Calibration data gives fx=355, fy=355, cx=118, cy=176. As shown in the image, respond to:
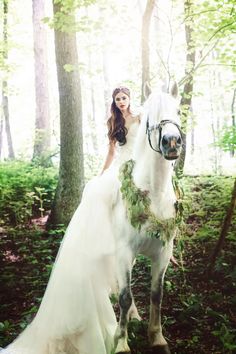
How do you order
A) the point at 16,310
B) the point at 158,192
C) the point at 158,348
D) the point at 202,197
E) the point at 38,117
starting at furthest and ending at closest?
the point at 38,117 < the point at 202,197 < the point at 16,310 < the point at 158,348 < the point at 158,192

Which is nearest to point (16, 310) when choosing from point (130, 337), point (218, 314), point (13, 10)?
point (130, 337)

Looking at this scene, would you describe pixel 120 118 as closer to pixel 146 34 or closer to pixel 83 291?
pixel 83 291

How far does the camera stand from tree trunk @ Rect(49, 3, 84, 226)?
6.88 m

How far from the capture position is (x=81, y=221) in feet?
13.1

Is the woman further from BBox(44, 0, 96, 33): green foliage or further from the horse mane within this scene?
BBox(44, 0, 96, 33): green foliage

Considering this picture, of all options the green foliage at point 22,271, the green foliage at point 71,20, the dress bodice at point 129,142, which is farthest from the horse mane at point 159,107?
the green foliage at point 71,20

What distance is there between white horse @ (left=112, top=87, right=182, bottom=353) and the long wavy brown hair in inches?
25.4

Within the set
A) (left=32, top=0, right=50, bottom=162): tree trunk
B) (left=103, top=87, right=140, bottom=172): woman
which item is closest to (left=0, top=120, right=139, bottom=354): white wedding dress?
(left=103, top=87, right=140, bottom=172): woman

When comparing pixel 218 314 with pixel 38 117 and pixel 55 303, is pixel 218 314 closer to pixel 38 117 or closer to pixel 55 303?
pixel 55 303

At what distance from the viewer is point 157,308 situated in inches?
151

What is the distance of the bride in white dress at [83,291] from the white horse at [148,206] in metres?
0.21

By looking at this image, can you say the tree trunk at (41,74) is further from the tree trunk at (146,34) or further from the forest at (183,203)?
the tree trunk at (146,34)

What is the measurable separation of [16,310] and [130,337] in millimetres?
1887

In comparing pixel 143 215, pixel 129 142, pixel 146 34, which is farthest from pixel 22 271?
pixel 146 34
